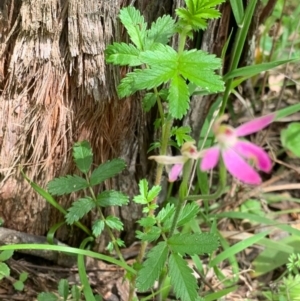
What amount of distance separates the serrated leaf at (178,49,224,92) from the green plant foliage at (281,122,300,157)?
2.97 feet

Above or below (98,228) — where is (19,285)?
below

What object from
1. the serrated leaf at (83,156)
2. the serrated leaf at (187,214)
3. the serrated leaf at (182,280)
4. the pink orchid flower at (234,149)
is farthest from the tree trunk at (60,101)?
the pink orchid flower at (234,149)

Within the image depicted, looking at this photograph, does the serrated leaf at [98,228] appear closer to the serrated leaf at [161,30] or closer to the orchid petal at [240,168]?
the serrated leaf at [161,30]

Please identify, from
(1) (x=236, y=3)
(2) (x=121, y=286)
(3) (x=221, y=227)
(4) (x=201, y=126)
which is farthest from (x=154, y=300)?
(1) (x=236, y=3)

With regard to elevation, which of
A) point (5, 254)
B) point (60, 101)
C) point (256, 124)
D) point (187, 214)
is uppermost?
point (256, 124)

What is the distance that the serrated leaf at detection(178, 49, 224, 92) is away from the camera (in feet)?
3.65

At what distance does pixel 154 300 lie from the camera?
1617mm

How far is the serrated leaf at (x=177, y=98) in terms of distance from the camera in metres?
1.11

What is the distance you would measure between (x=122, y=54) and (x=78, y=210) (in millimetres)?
438

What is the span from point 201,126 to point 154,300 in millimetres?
553

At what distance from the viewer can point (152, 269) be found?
1231 millimetres

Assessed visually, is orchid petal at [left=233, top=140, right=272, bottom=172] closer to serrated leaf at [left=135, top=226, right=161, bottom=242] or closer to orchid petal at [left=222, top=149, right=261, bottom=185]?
orchid petal at [left=222, top=149, right=261, bottom=185]

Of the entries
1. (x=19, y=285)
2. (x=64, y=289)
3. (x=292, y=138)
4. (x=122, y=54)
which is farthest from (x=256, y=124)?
(x=292, y=138)

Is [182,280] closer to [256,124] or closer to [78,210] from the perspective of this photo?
[78,210]
